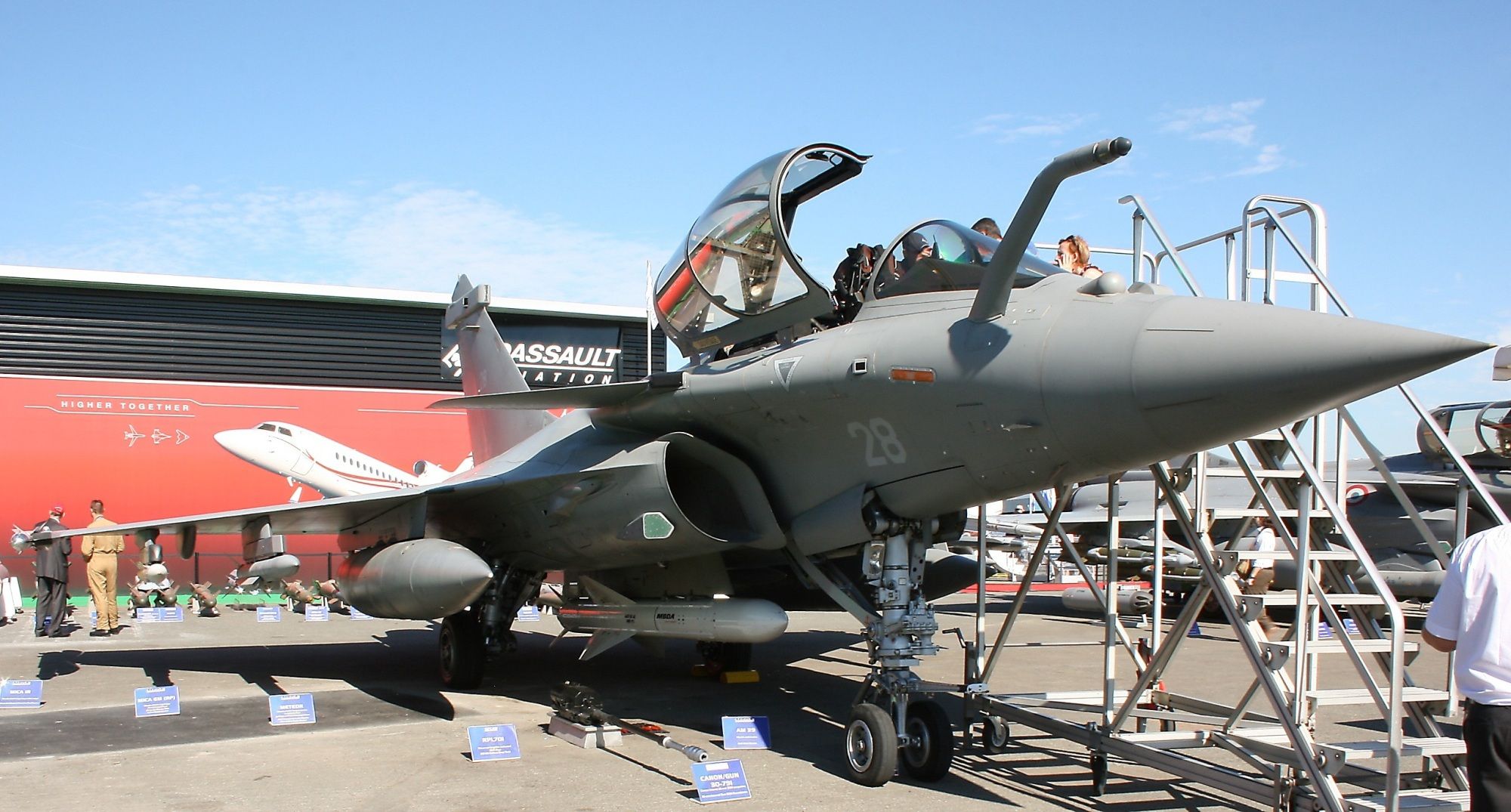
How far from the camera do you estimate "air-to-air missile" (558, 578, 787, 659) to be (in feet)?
23.8

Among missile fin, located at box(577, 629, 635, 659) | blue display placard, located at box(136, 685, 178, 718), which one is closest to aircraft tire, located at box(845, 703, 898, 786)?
missile fin, located at box(577, 629, 635, 659)

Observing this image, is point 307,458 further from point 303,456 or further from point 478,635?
point 478,635

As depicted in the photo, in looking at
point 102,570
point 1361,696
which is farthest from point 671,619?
point 102,570

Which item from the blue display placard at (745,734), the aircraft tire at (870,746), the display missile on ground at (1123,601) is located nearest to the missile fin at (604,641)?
the blue display placard at (745,734)

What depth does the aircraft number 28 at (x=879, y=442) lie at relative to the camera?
20.2 feet

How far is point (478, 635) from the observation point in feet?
31.3

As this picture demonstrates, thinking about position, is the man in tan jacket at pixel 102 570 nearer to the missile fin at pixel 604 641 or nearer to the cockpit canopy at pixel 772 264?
the missile fin at pixel 604 641

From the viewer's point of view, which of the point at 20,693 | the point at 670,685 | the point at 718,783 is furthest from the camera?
the point at 670,685

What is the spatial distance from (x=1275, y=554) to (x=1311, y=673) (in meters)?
0.90

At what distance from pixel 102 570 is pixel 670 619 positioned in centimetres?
894

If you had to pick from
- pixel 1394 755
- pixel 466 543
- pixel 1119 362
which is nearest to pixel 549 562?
pixel 466 543

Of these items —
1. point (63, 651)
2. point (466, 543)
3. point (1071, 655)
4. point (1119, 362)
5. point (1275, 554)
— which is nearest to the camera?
point (1119, 362)

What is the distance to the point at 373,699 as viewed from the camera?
345 inches

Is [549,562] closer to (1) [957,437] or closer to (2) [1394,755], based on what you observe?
(1) [957,437]
